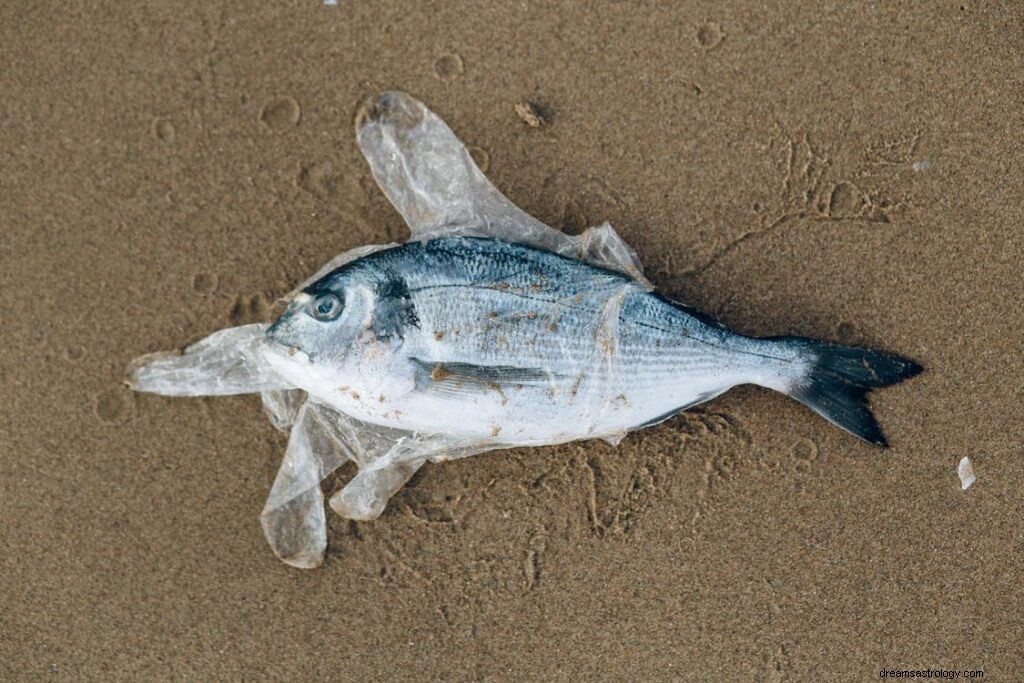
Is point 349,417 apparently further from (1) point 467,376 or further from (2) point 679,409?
(2) point 679,409

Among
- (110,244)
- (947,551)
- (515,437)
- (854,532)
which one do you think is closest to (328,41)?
→ (110,244)

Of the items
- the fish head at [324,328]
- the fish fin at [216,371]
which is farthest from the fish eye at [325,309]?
the fish fin at [216,371]

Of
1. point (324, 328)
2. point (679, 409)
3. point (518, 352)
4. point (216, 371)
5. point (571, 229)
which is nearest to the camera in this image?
point (324, 328)

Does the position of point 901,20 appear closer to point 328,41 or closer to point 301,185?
point 328,41

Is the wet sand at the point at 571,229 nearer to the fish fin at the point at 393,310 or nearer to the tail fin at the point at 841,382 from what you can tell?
the tail fin at the point at 841,382

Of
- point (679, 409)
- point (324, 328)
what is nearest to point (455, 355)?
point (324, 328)

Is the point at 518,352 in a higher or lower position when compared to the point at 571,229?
lower
